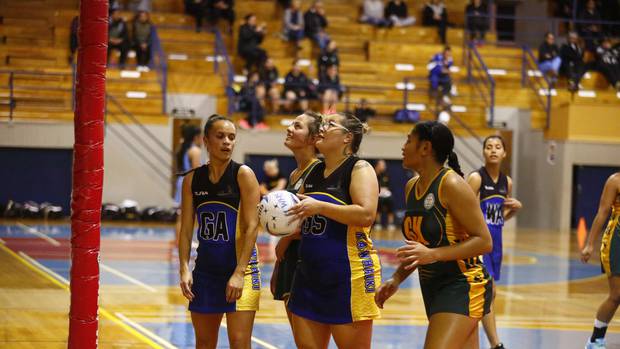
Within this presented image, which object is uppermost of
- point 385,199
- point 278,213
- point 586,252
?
point 278,213

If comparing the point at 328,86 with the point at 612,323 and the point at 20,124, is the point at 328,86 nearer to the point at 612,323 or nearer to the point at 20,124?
the point at 20,124

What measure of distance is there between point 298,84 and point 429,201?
19281 millimetres

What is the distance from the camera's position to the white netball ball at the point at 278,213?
573cm

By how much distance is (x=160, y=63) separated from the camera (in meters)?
25.2

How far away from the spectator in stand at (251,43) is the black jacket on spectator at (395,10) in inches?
177

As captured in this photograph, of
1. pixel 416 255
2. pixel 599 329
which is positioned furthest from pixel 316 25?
pixel 416 255

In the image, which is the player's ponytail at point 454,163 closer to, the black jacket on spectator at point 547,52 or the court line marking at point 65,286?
the court line marking at point 65,286

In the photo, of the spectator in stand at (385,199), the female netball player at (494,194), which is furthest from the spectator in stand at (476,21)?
the female netball player at (494,194)

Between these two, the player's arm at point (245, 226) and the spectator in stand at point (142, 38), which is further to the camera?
the spectator in stand at point (142, 38)

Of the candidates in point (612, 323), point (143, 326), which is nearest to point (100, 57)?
point (143, 326)

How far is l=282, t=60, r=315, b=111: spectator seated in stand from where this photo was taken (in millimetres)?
24719

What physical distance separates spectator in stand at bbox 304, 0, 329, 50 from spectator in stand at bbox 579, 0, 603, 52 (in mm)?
7418

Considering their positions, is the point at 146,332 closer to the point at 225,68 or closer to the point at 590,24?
the point at 225,68

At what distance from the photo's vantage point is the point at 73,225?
5.43 meters
